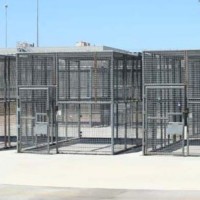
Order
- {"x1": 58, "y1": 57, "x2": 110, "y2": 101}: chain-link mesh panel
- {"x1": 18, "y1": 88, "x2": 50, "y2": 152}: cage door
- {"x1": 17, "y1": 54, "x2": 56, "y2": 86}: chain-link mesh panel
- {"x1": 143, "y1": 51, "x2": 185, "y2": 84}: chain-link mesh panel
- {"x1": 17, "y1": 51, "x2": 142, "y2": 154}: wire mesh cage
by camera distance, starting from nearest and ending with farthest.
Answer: {"x1": 143, "y1": 51, "x2": 185, "y2": 84}: chain-link mesh panel → {"x1": 17, "y1": 51, "x2": 142, "y2": 154}: wire mesh cage → {"x1": 18, "y1": 88, "x2": 50, "y2": 152}: cage door → {"x1": 17, "y1": 54, "x2": 56, "y2": 86}: chain-link mesh panel → {"x1": 58, "y1": 57, "x2": 110, "y2": 101}: chain-link mesh panel

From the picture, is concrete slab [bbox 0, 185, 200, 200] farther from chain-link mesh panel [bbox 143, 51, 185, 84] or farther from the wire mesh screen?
chain-link mesh panel [bbox 143, 51, 185, 84]

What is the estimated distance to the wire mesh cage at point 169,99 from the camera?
16.7 meters

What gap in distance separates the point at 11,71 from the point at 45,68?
7.43 ft

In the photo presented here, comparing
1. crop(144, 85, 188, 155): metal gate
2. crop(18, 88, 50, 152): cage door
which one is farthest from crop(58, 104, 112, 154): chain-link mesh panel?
crop(144, 85, 188, 155): metal gate

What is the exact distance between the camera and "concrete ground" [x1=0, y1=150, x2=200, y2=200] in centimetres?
1117

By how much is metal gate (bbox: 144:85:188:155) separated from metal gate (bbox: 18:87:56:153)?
280 centimetres

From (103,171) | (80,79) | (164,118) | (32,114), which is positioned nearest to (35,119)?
(32,114)

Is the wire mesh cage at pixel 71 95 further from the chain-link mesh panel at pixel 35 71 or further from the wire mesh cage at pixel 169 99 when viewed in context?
the wire mesh cage at pixel 169 99

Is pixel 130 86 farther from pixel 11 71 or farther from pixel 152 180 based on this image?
pixel 152 180

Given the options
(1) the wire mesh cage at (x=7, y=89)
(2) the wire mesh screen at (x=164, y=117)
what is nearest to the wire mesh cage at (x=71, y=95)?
(1) the wire mesh cage at (x=7, y=89)

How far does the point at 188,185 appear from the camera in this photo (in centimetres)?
1197

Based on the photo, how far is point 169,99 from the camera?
18703 millimetres

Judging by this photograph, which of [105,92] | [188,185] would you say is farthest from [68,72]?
[188,185]

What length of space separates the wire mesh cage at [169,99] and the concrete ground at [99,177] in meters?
0.89
